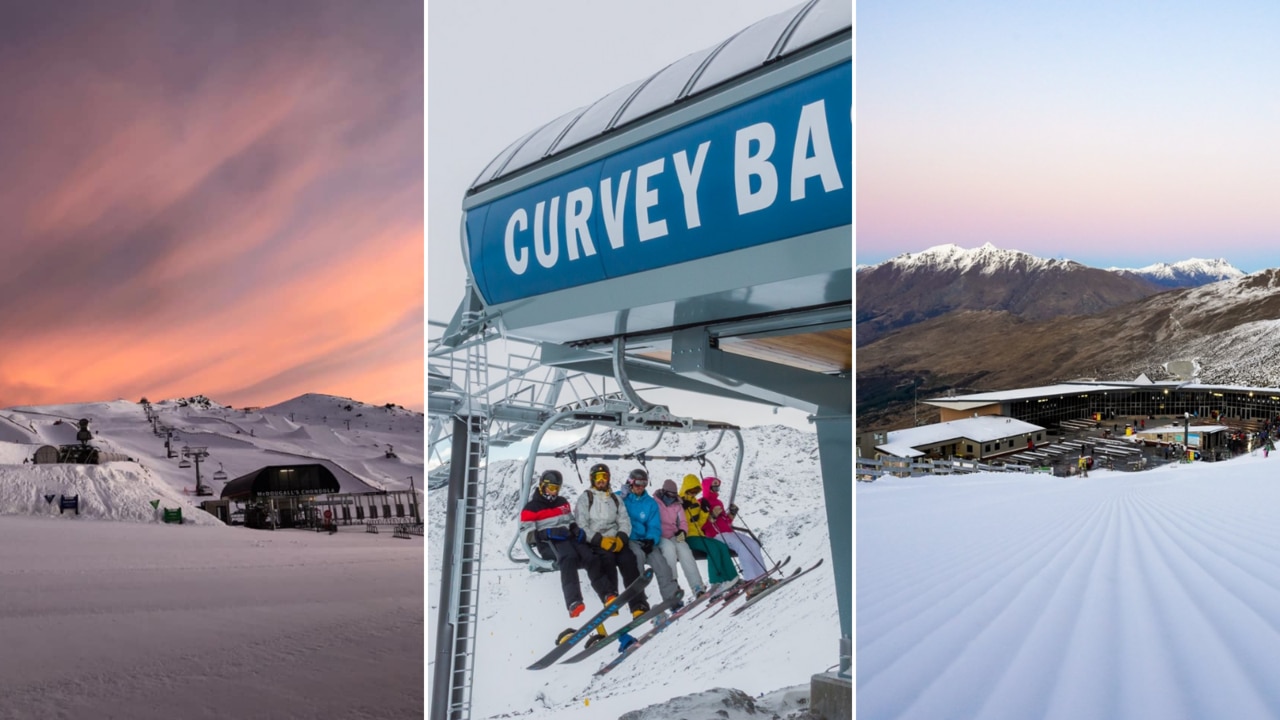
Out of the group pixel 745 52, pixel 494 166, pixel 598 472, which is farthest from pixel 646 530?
pixel 745 52

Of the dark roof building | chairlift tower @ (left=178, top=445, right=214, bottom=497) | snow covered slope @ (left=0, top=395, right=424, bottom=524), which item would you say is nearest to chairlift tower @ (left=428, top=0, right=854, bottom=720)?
snow covered slope @ (left=0, top=395, right=424, bottom=524)

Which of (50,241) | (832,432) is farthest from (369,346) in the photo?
(832,432)

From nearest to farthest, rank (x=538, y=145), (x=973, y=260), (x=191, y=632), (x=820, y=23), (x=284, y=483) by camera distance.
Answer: (x=973, y=260)
(x=820, y=23)
(x=538, y=145)
(x=191, y=632)
(x=284, y=483)

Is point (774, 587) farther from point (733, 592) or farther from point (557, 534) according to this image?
point (557, 534)

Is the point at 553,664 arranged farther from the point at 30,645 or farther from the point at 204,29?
the point at 204,29

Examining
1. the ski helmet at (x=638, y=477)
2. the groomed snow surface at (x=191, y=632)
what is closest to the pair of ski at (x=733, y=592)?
the ski helmet at (x=638, y=477)

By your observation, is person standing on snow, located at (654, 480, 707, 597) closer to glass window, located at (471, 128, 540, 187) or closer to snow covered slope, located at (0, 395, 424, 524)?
glass window, located at (471, 128, 540, 187)

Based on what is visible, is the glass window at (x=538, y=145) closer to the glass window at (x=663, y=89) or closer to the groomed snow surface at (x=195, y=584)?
the glass window at (x=663, y=89)
